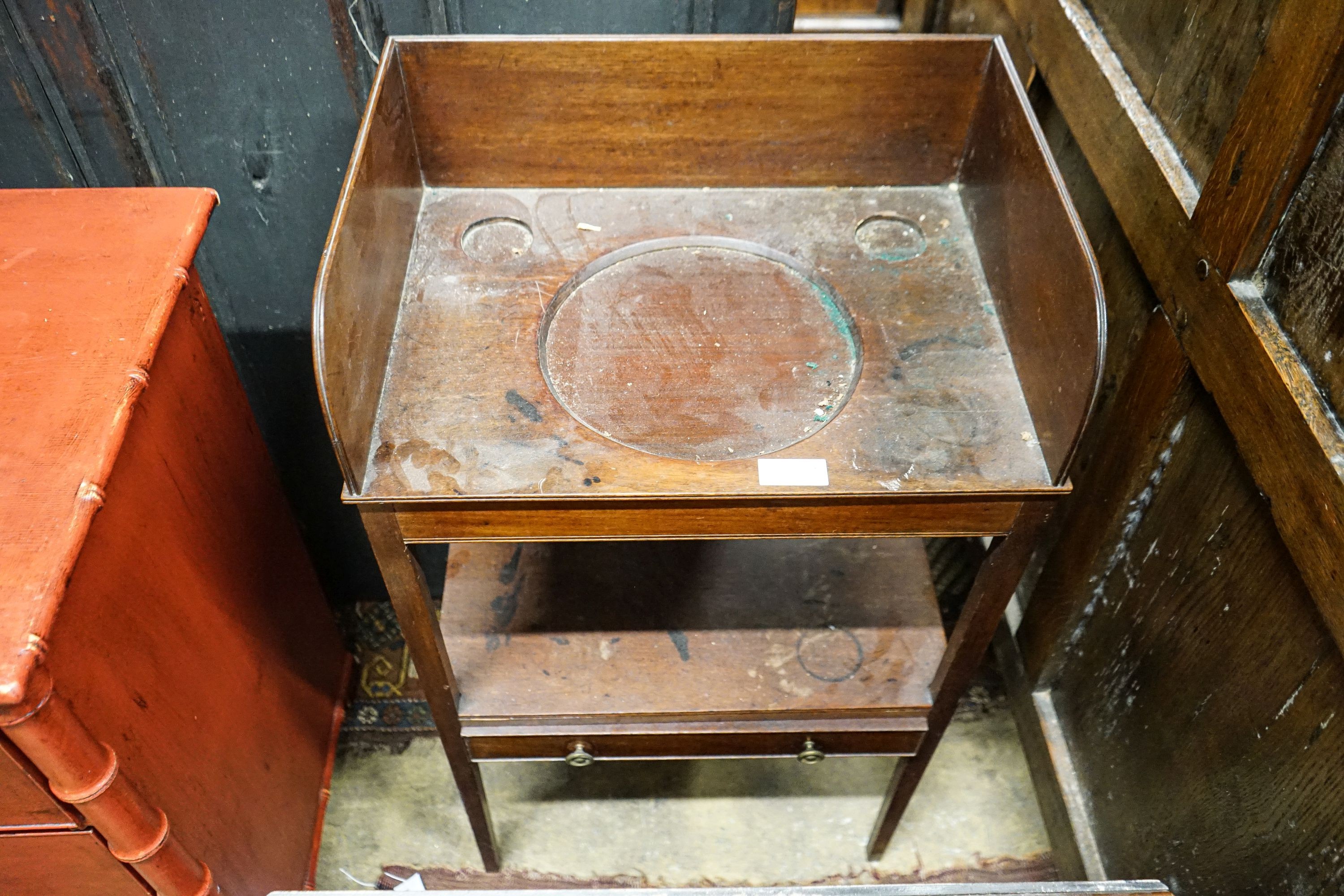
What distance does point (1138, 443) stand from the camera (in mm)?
1227

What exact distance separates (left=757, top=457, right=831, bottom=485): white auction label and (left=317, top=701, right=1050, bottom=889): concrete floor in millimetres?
897

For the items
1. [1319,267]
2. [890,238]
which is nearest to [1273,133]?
[1319,267]

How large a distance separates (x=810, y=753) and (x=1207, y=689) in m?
0.48

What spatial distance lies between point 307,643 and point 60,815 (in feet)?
2.03

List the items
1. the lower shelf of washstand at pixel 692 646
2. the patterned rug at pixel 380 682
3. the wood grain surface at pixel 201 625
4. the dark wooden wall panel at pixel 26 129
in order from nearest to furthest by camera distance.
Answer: the wood grain surface at pixel 201 625
the dark wooden wall panel at pixel 26 129
the lower shelf of washstand at pixel 692 646
the patterned rug at pixel 380 682

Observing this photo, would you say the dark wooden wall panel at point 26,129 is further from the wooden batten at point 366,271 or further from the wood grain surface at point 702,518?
the wood grain surface at point 702,518

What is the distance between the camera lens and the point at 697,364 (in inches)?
42.0

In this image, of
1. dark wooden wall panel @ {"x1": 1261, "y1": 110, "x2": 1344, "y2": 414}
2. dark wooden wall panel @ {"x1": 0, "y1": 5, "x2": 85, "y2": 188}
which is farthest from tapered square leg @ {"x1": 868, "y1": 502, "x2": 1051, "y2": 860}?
dark wooden wall panel @ {"x1": 0, "y1": 5, "x2": 85, "y2": 188}

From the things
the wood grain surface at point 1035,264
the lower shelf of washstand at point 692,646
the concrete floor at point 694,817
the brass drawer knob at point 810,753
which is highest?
the wood grain surface at point 1035,264

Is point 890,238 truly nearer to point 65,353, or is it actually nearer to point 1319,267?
point 1319,267

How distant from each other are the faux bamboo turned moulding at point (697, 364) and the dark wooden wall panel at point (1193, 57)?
7.4 inches

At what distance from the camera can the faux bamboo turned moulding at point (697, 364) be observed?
93cm

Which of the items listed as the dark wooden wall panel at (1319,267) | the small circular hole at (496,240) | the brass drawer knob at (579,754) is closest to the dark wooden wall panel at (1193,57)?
the dark wooden wall panel at (1319,267)

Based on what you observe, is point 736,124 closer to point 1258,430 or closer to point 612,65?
point 612,65
